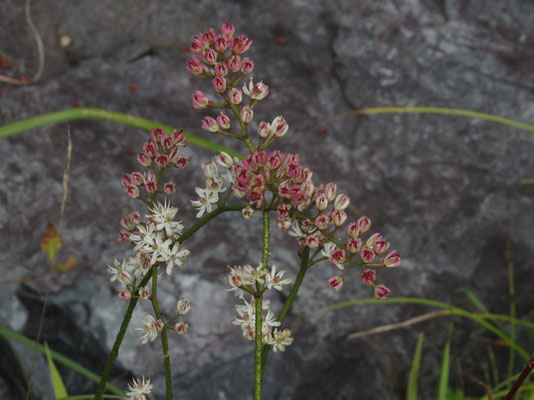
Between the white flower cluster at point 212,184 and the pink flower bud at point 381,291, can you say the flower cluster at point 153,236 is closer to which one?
the white flower cluster at point 212,184

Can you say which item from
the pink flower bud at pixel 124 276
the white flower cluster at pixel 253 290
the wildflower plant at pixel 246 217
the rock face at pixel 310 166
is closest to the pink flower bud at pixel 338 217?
the wildflower plant at pixel 246 217

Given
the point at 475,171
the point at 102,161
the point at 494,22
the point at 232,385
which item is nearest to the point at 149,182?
the point at 232,385

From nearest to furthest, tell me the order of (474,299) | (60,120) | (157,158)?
(157,158) < (60,120) < (474,299)

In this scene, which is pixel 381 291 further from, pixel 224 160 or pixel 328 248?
pixel 224 160

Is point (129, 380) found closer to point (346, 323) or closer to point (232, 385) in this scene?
point (232, 385)

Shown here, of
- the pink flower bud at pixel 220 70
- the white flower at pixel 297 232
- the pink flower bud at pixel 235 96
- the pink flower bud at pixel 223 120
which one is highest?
the pink flower bud at pixel 220 70

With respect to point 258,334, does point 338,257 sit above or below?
above

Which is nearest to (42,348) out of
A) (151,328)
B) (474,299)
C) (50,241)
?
(50,241)
